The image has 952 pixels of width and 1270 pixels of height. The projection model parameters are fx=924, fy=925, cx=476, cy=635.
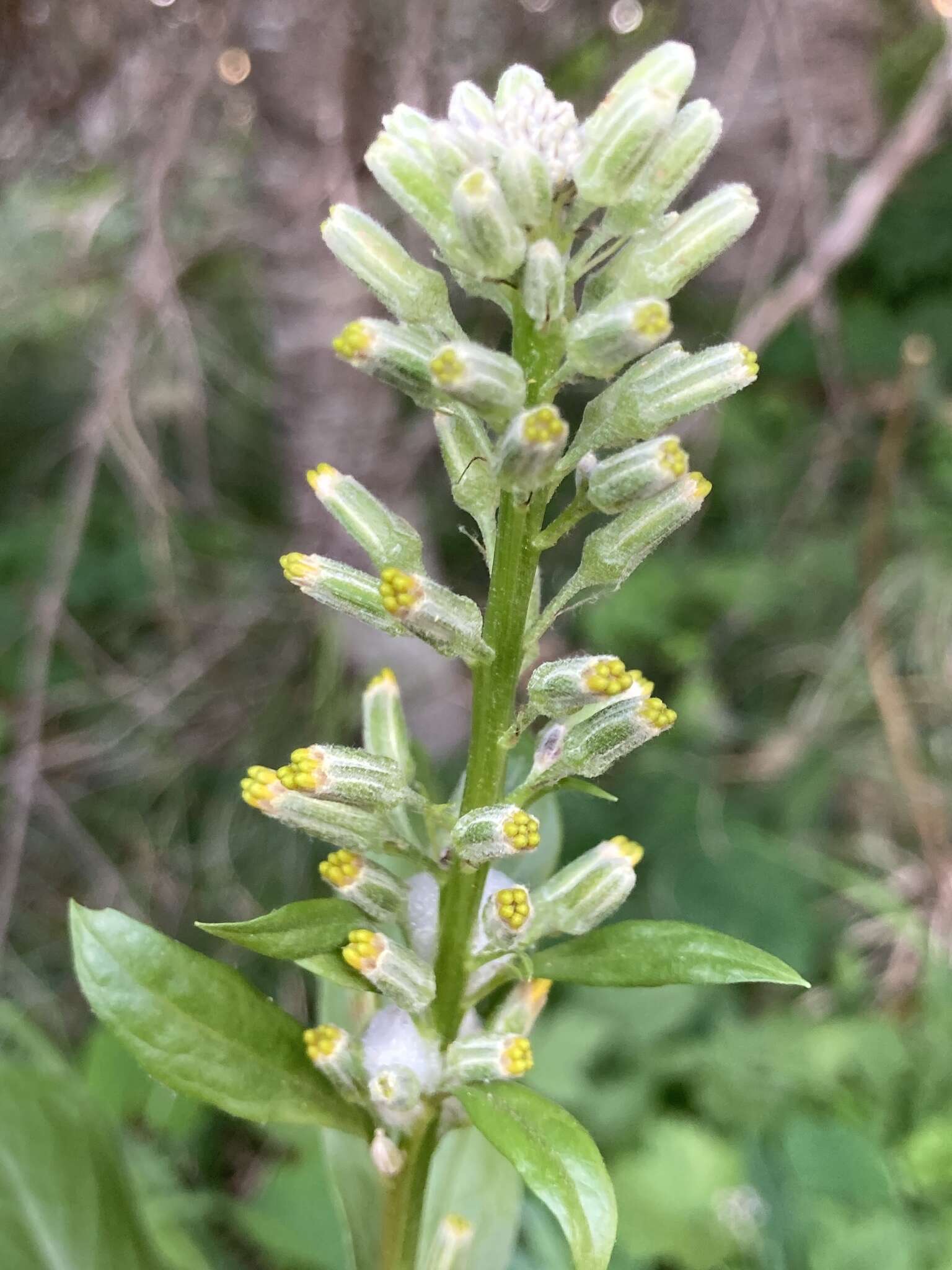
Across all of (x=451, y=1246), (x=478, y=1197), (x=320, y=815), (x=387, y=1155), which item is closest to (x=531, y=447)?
(x=320, y=815)

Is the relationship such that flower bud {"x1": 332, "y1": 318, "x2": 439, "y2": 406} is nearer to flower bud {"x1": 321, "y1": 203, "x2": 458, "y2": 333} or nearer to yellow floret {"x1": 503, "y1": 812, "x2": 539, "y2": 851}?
flower bud {"x1": 321, "y1": 203, "x2": 458, "y2": 333}

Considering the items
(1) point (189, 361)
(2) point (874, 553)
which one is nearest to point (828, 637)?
(2) point (874, 553)

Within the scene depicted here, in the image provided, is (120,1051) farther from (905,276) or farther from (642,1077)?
(905,276)

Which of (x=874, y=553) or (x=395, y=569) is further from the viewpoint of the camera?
(x=874, y=553)

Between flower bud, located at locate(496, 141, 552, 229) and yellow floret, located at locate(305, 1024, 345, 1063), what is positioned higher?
flower bud, located at locate(496, 141, 552, 229)

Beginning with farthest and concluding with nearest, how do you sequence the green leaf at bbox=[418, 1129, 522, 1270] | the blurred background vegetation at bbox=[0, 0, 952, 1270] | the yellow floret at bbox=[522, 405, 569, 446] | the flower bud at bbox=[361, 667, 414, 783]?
the blurred background vegetation at bbox=[0, 0, 952, 1270], the green leaf at bbox=[418, 1129, 522, 1270], the flower bud at bbox=[361, 667, 414, 783], the yellow floret at bbox=[522, 405, 569, 446]

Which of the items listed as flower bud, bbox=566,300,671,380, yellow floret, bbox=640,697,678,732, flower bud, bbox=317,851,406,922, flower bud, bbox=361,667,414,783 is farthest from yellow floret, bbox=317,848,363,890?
flower bud, bbox=566,300,671,380

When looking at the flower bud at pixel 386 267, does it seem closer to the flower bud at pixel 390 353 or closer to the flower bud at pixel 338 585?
the flower bud at pixel 390 353
